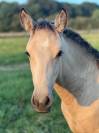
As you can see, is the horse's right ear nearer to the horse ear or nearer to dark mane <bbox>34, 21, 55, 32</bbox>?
dark mane <bbox>34, 21, 55, 32</bbox>

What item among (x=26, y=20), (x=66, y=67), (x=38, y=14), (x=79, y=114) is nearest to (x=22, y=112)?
(x=79, y=114)

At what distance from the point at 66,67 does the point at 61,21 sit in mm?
536

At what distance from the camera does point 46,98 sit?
4.71 m

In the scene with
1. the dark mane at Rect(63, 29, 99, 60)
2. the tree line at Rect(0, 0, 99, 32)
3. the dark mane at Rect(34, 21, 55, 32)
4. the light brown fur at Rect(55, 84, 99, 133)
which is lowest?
the tree line at Rect(0, 0, 99, 32)

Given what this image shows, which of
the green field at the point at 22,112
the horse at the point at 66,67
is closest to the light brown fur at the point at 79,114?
the horse at the point at 66,67

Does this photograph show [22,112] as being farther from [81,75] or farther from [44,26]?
[44,26]

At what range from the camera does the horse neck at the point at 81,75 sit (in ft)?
17.9

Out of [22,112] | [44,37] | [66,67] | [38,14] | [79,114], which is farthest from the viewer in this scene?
[38,14]

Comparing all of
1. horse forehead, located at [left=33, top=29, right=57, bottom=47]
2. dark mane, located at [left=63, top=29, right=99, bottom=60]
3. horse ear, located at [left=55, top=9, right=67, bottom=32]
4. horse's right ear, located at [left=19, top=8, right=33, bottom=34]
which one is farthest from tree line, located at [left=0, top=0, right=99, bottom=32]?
horse forehead, located at [left=33, top=29, right=57, bottom=47]

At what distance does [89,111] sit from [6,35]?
22.0m

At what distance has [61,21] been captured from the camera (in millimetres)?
5184

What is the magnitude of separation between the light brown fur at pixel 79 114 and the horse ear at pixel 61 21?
74cm

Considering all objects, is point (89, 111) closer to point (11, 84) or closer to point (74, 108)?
point (74, 108)

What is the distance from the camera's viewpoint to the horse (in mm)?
4914
